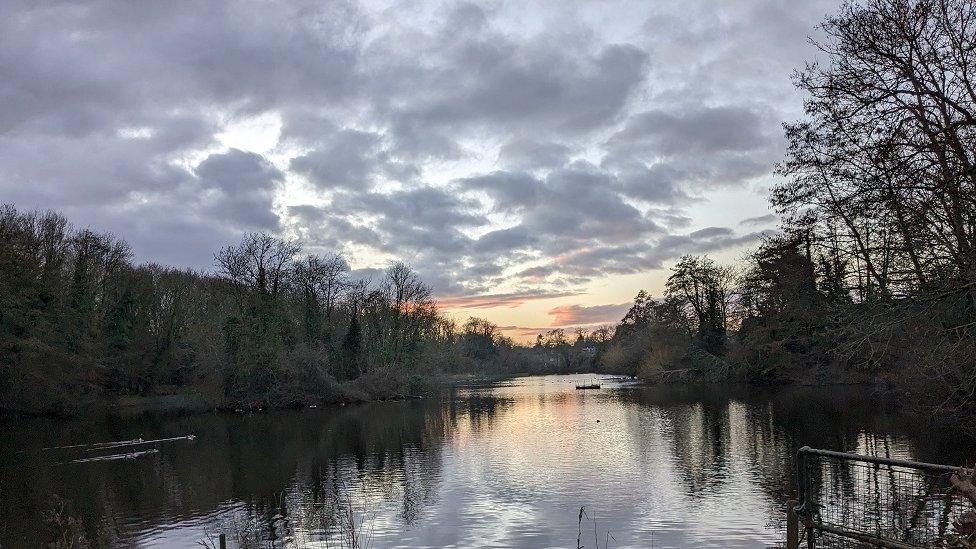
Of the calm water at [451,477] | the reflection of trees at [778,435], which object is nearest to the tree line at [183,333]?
the calm water at [451,477]

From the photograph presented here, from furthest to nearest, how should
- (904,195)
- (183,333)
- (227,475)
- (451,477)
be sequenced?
(183,333) < (227,475) < (451,477) < (904,195)

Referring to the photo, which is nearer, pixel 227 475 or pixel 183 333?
pixel 227 475

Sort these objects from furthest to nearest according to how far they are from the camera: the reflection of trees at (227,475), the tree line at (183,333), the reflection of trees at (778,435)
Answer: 1. the tree line at (183,333)
2. the reflection of trees at (778,435)
3. the reflection of trees at (227,475)

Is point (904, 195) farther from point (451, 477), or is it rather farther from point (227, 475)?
point (227, 475)

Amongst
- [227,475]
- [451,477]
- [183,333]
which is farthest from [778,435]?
[183,333]

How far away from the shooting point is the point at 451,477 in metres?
21.5

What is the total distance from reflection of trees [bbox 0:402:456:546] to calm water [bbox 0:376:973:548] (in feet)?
0.31

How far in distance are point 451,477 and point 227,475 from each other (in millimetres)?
7949

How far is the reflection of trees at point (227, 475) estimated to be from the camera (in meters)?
17.7

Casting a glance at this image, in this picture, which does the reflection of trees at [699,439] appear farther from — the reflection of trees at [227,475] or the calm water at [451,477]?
the reflection of trees at [227,475]

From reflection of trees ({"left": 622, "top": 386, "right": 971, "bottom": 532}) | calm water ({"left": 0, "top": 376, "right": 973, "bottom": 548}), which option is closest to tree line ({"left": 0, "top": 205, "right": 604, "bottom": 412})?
calm water ({"left": 0, "top": 376, "right": 973, "bottom": 548})

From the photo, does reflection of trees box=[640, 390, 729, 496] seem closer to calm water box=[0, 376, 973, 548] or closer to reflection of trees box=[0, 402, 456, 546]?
calm water box=[0, 376, 973, 548]

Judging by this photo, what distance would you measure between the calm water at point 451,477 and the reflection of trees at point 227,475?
0.09 m

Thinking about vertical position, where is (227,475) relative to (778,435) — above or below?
below
